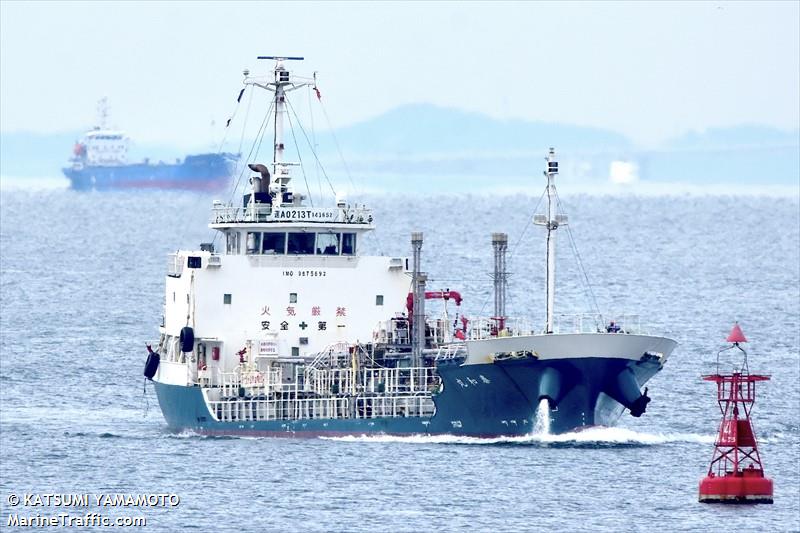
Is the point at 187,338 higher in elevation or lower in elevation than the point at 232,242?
lower

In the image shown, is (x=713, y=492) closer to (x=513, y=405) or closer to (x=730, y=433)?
(x=730, y=433)

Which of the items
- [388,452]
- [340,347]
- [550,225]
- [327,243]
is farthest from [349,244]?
[388,452]

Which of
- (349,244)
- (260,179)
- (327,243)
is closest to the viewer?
(327,243)

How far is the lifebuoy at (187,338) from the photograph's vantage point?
67812 mm

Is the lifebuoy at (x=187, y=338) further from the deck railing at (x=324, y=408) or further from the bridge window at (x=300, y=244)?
the bridge window at (x=300, y=244)

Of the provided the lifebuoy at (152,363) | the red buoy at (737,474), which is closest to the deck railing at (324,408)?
the lifebuoy at (152,363)

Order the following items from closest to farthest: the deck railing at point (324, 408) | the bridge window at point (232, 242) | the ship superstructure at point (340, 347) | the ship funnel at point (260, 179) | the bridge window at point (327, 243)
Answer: the ship superstructure at point (340, 347)
the deck railing at point (324, 408)
the bridge window at point (327, 243)
the bridge window at point (232, 242)
the ship funnel at point (260, 179)

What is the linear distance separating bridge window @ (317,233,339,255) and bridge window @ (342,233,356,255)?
0.21 metres

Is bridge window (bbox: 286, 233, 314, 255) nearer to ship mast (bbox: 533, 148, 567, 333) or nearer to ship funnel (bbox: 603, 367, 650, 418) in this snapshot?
ship mast (bbox: 533, 148, 567, 333)

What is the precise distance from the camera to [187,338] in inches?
2667

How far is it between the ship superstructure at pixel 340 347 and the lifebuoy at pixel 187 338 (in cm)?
6

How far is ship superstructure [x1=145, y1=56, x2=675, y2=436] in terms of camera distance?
63.9m

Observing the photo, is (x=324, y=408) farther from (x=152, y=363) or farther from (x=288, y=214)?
(x=152, y=363)

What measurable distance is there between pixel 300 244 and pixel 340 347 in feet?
10.9
